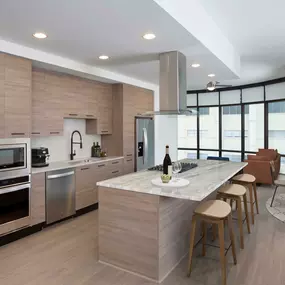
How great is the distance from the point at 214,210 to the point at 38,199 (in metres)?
2.56

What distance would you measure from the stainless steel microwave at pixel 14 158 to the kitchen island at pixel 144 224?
1385mm

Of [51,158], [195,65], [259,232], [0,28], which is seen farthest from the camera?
[51,158]

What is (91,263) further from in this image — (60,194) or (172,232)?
(60,194)

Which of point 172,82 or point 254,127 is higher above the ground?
point 172,82

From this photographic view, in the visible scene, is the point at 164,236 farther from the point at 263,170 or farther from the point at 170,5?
the point at 263,170

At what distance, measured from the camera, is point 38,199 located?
383cm

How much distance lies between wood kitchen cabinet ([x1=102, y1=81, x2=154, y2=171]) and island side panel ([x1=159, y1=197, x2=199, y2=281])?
289cm

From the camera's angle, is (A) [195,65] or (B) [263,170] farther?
(B) [263,170]

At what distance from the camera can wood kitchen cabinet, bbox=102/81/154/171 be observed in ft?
18.8

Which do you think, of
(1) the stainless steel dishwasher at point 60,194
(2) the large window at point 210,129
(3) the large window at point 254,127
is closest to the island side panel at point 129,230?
(1) the stainless steel dishwasher at point 60,194

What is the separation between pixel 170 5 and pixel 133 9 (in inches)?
14.6

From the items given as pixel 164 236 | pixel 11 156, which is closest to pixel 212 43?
pixel 164 236

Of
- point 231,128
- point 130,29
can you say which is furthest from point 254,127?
point 130,29

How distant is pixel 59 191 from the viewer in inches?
163
